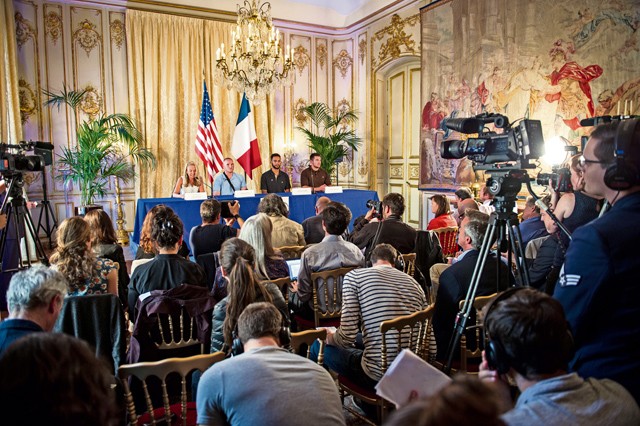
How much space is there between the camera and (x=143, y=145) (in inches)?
327

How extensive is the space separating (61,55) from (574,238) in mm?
8473

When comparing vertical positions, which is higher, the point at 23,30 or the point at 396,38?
the point at 396,38

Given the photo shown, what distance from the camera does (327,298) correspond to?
3.03 m

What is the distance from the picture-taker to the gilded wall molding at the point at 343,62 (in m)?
10.0

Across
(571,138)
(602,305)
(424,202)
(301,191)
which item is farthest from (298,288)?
(424,202)

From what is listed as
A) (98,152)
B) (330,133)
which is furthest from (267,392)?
(330,133)

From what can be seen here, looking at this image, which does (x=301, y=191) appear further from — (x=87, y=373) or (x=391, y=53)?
(x=87, y=373)

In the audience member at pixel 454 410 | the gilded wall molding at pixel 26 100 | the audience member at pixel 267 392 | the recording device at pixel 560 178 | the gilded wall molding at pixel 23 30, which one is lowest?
the audience member at pixel 267 392

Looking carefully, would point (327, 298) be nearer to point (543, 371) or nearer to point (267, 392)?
point (267, 392)

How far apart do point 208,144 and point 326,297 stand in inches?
198

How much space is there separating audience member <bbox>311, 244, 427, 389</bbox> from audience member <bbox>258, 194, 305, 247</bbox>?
5.78 ft

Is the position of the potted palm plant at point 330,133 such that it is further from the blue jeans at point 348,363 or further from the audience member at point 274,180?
the blue jeans at point 348,363

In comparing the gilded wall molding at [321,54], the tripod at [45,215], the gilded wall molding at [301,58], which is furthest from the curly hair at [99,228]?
the gilded wall molding at [321,54]

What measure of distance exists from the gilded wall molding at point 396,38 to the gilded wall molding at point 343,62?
0.94m
